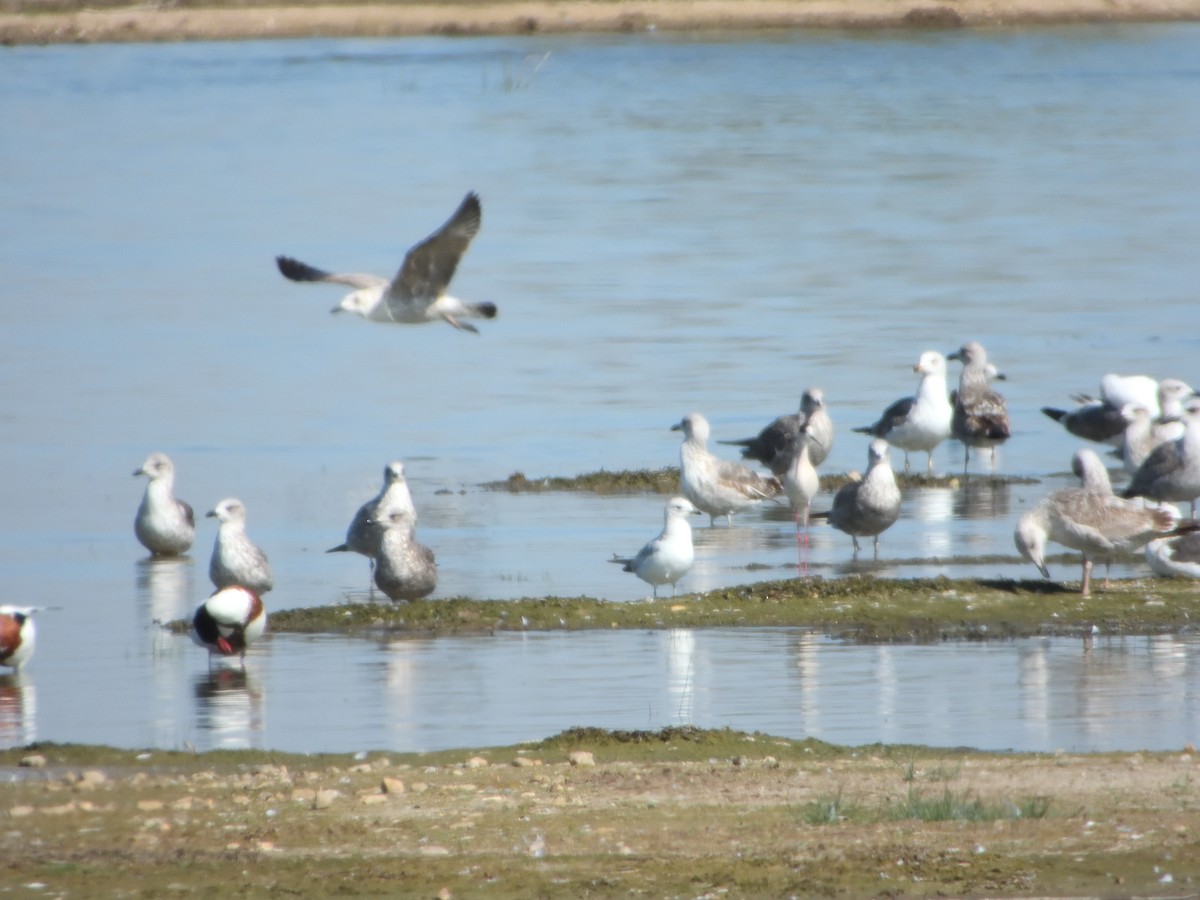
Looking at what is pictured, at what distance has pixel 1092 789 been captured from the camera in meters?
8.70

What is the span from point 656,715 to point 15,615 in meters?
3.62

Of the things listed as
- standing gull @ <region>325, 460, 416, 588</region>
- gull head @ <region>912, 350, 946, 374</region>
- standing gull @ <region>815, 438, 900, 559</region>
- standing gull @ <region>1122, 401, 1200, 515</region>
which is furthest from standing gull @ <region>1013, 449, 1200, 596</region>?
gull head @ <region>912, 350, 946, 374</region>

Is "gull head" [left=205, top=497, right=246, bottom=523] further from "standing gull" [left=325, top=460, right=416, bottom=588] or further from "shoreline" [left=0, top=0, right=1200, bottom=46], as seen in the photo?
"shoreline" [left=0, top=0, right=1200, bottom=46]

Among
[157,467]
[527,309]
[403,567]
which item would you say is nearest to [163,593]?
[157,467]

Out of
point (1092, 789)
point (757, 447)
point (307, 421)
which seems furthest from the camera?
point (307, 421)

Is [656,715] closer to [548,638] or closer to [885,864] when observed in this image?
[548,638]

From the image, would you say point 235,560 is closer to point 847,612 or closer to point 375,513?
point 375,513

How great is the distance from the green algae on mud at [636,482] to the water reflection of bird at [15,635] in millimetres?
6497

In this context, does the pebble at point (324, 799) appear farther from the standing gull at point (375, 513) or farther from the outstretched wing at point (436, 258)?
the outstretched wing at point (436, 258)

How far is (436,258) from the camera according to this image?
17297 millimetres

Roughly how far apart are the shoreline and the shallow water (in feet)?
5.53

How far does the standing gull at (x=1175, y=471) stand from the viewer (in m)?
16.0

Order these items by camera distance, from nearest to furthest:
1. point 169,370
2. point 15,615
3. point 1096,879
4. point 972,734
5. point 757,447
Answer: point 1096,879 < point 972,734 < point 15,615 < point 757,447 < point 169,370

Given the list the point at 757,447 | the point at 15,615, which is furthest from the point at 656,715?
the point at 757,447
